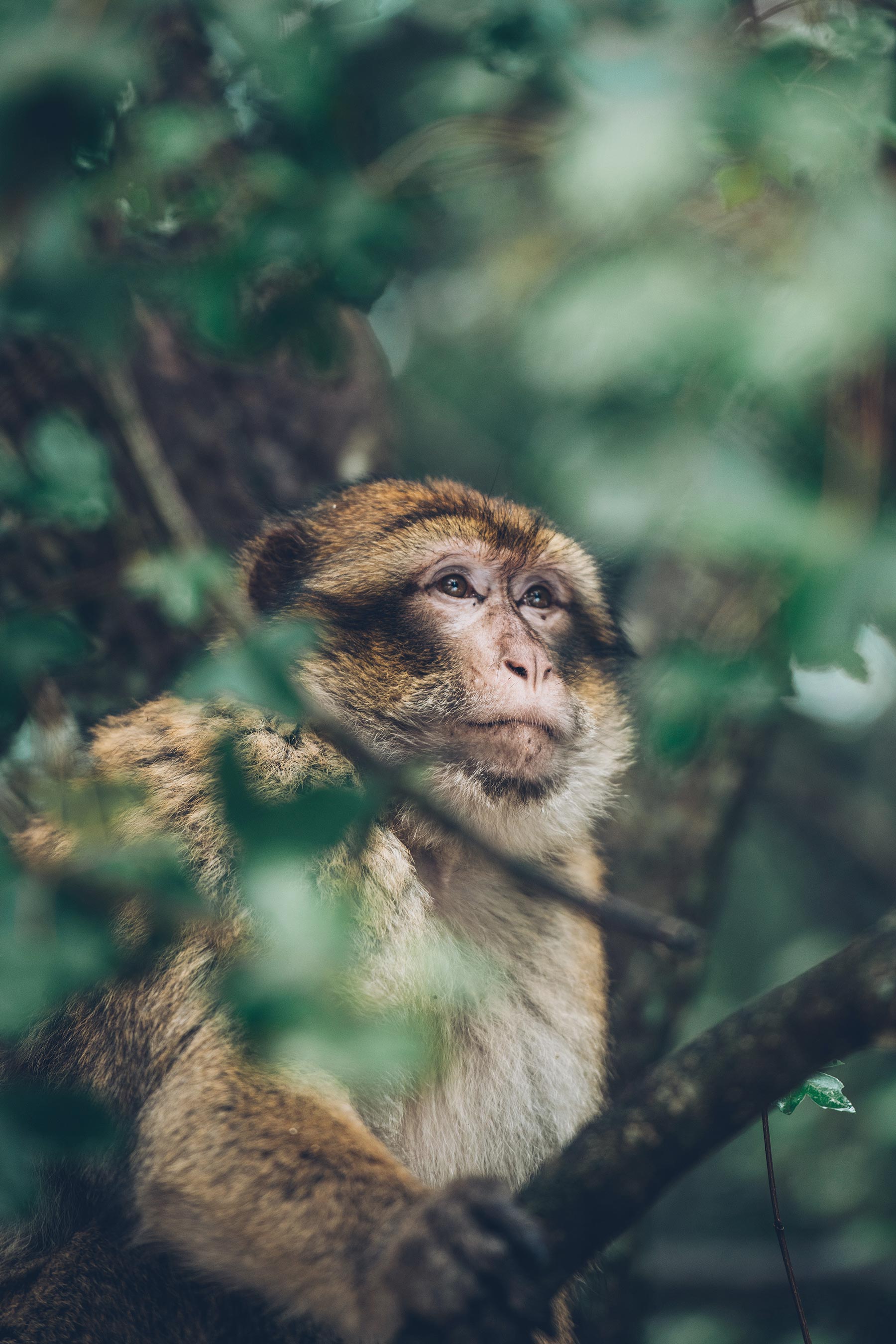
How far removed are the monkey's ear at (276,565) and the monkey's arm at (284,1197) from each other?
42.2 inches

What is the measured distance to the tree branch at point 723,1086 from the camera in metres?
1.54

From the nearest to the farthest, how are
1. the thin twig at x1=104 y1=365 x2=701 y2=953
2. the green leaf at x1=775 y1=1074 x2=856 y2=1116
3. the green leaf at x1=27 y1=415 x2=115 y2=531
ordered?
the thin twig at x1=104 y1=365 x2=701 y2=953 → the green leaf at x1=775 y1=1074 x2=856 y2=1116 → the green leaf at x1=27 y1=415 x2=115 y2=531

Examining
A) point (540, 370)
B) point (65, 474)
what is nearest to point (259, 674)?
point (65, 474)

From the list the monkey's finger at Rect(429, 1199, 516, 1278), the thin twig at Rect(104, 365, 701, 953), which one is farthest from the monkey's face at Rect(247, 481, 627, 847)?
the monkey's finger at Rect(429, 1199, 516, 1278)

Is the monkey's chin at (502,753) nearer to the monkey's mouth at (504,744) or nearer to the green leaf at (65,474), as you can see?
the monkey's mouth at (504,744)

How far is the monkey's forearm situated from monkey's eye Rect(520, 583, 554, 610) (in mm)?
1551

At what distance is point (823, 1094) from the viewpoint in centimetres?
206

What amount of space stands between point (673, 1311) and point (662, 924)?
3448 mm

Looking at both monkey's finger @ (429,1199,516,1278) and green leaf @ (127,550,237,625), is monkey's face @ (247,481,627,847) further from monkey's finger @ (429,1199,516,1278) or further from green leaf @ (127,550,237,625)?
monkey's finger @ (429,1199,516,1278)

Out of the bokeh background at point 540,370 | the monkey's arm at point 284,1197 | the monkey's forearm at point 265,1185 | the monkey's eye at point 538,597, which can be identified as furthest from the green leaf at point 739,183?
the monkey's forearm at point 265,1185

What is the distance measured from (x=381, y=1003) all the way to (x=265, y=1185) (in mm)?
423

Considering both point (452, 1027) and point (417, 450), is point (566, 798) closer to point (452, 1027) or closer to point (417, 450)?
point (452, 1027)

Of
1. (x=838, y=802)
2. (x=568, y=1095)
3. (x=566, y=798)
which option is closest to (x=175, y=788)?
(x=566, y=798)

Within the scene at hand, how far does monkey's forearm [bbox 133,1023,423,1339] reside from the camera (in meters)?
1.94
